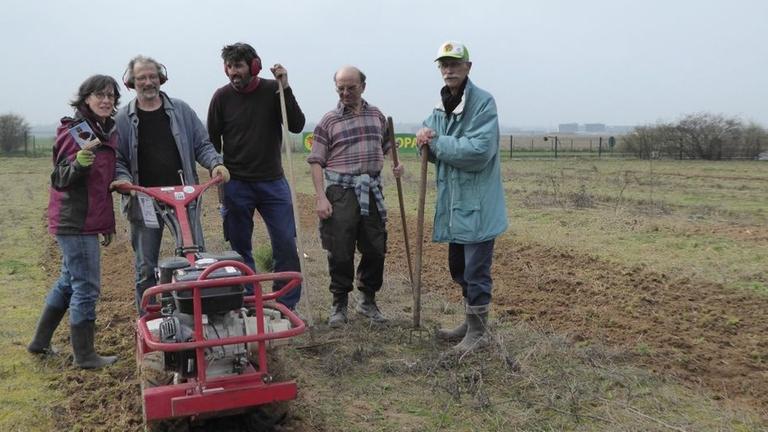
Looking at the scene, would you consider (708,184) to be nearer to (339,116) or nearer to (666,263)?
(666,263)

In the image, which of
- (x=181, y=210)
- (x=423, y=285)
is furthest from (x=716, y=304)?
(x=181, y=210)

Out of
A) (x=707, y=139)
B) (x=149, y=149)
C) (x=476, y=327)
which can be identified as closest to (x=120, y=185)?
(x=149, y=149)

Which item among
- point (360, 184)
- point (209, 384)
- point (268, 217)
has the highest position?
point (360, 184)

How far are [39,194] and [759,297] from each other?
1719cm

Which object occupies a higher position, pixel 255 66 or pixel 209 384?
pixel 255 66

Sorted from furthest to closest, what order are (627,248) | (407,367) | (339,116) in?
(627,248) < (339,116) < (407,367)

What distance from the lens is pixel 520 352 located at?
4.80 metres

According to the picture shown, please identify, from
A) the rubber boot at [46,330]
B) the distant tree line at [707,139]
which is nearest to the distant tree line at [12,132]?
the distant tree line at [707,139]

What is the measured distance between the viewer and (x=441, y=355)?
466 cm

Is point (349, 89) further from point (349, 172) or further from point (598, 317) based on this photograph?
point (598, 317)

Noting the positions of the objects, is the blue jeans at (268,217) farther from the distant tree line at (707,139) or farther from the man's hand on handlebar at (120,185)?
the distant tree line at (707,139)

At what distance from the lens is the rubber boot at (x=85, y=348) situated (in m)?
4.60

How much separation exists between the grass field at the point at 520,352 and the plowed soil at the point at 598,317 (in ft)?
0.06

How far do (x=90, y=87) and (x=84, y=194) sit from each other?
0.70m
